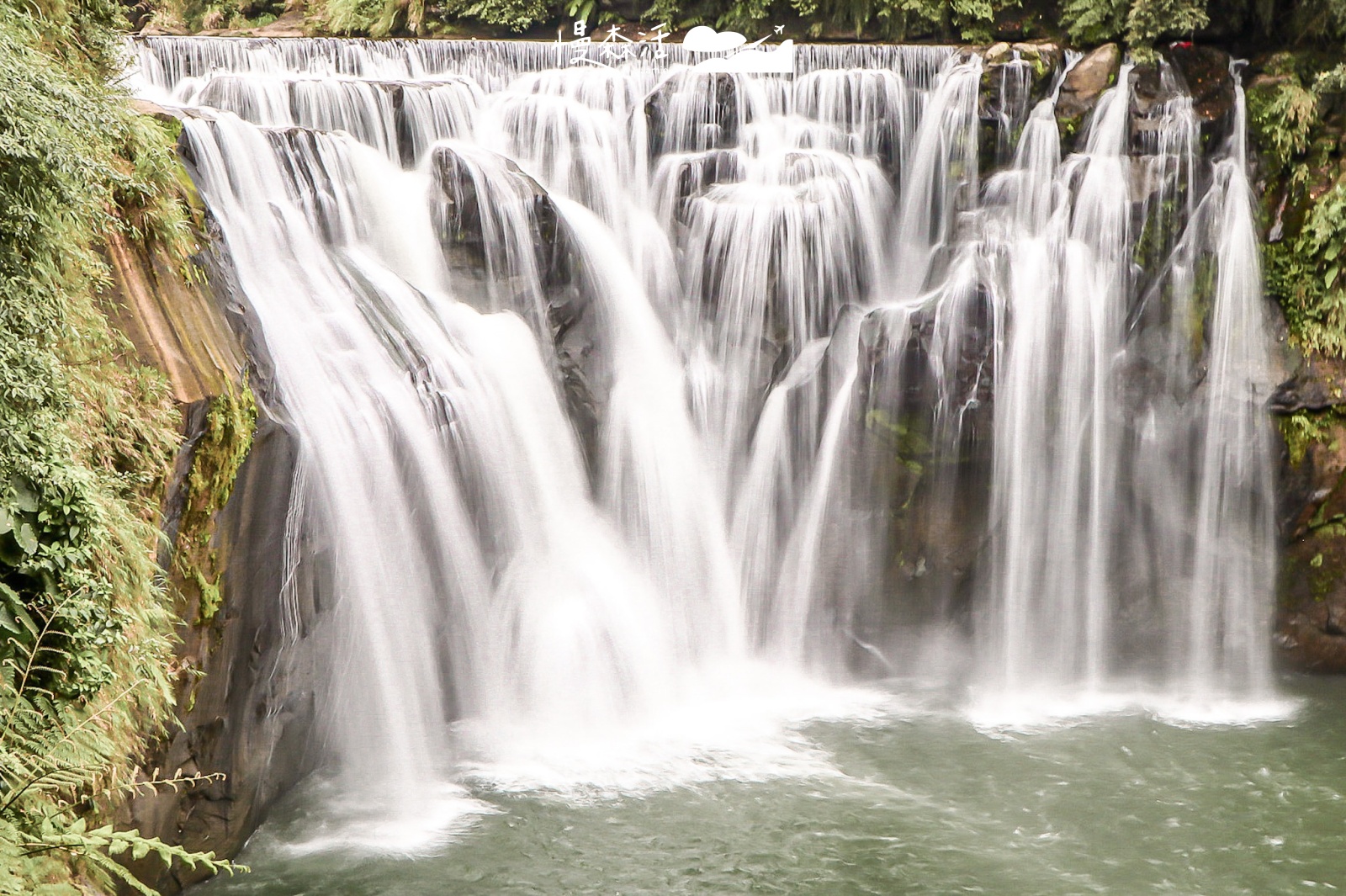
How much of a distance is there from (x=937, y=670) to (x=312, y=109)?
28.4 ft

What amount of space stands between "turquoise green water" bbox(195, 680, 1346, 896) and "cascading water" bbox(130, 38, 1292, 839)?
867mm

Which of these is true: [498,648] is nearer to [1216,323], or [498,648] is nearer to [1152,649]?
[1152,649]

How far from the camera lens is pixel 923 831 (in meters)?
8.19

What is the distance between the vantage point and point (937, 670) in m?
11.2

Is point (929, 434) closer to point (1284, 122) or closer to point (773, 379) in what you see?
point (773, 379)

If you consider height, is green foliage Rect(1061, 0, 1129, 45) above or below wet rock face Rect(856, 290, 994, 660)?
above

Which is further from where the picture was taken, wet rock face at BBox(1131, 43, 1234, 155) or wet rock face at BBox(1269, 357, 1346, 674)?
wet rock face at BBox(1131, 43, 1234, 155)

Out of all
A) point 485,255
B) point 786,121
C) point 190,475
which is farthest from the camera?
point 786,121

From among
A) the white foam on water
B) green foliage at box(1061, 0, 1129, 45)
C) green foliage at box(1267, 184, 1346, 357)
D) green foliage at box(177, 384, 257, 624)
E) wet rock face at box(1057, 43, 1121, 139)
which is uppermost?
green foliage at box(1061, 0, 1129, 45)

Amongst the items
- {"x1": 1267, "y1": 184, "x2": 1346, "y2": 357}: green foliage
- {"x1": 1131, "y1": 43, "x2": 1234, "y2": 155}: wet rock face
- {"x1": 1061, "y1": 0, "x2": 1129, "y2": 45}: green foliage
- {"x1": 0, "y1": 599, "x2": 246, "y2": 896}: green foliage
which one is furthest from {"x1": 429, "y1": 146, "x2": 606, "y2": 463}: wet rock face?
{"x1": 1061, "y1": 0, "x2": 1129, "y2": 45}: green foliage

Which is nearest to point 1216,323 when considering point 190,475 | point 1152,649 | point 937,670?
point 1152,649

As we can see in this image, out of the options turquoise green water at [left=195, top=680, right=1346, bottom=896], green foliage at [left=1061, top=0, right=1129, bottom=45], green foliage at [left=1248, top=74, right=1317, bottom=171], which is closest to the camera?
turquoise green water at [left=195, top=680, right=1346, bottom=896]

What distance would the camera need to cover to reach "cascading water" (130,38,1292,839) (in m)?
9.62

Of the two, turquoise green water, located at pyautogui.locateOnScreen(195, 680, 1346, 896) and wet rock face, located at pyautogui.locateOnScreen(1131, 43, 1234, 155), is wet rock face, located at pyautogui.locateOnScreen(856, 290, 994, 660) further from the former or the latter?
Result: wet rock face, located at pyautogui.locateOnScreen(1131, 43, 1234, 155)
